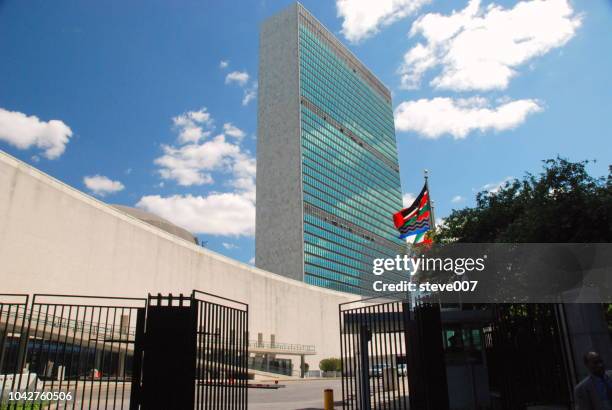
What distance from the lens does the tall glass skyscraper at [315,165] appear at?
416 ft

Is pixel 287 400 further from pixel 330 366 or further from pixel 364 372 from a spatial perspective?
pixel 330 366

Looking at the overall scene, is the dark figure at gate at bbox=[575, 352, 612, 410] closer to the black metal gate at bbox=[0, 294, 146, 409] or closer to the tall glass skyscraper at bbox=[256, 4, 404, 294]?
the black metal gate at bbox=[0, 294, 146, 409]

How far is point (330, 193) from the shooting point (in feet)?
446

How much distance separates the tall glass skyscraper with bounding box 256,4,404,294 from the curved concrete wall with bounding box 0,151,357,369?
56.3 meters

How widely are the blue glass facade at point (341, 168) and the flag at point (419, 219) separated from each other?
99384 mm

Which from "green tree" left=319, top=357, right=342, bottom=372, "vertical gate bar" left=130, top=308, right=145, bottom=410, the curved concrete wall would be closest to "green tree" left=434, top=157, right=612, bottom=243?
"vertical gate bar" left=130, top=308, right=145, bottom=410

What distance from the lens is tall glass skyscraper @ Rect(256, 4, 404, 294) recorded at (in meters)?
127

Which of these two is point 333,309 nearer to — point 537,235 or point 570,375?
point 537,235

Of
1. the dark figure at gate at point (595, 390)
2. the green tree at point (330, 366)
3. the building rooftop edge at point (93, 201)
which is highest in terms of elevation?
the building rooftop edge at point (93, 201)

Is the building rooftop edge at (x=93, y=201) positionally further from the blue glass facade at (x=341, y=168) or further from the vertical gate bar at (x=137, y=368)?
the blue glass facade at (x=341, y=168)

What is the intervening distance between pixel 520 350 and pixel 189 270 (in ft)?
170

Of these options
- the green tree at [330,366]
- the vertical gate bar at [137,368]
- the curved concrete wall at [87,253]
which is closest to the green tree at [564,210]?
the vertical gate bar at [137,368]

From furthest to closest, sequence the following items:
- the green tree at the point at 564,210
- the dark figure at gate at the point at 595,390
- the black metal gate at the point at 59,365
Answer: the green tree at the point at 564,210
the black metal gate at the point at 59,365
the dark figure at gate at the point at 595,390

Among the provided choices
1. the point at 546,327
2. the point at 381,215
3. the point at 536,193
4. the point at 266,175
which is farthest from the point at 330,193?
the point at 546,327
